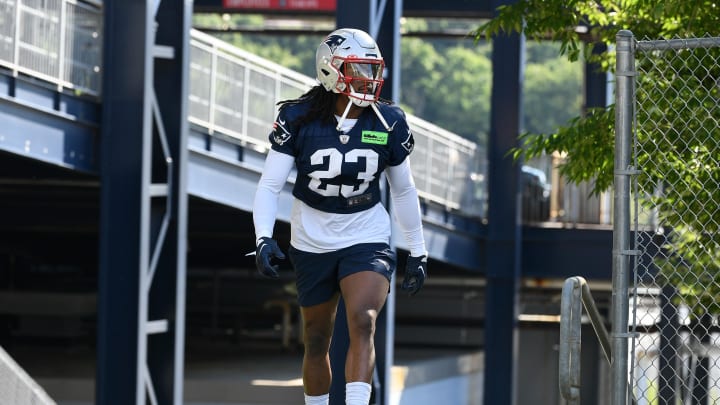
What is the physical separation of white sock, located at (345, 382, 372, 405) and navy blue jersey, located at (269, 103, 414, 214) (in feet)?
2.64

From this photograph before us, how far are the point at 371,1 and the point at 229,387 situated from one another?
19.3 feet

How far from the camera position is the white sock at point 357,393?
5.75 metres

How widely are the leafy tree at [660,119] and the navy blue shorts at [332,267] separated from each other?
2154 mm

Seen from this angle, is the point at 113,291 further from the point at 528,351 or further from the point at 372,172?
the point at 528,351

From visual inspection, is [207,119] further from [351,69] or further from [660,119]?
[351,69]

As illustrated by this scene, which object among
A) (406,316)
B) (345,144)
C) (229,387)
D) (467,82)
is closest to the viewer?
(345,144)

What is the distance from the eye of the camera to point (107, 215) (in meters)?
12.9

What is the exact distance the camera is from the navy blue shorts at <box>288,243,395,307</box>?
6.07m

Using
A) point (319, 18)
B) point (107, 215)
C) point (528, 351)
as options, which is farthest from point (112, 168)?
point (528, 351)

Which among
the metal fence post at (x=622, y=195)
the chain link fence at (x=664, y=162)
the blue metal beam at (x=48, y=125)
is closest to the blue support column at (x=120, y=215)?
the blue metal beam at (x=48, y=125)

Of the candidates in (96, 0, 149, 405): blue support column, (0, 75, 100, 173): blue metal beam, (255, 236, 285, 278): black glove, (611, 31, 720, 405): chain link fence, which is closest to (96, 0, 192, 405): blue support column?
(96, 0, 149, 405): blue support column

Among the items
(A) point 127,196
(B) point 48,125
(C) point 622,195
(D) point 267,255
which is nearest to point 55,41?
(B) point 48,125

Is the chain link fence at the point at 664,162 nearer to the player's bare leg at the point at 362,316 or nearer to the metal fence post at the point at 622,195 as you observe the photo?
the metal fence post at the point at 622,195

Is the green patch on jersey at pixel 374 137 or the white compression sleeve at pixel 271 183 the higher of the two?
the green patch on jersey at pixel 374 137
